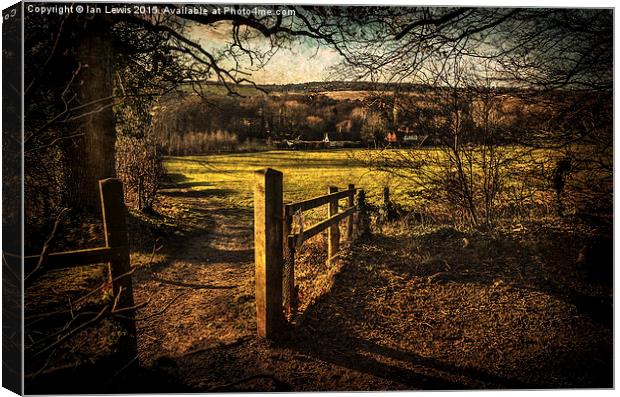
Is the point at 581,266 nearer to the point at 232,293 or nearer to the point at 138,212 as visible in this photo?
the point at 232,293

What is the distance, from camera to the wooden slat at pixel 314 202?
11.4 ft

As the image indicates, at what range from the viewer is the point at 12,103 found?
10.5 ft

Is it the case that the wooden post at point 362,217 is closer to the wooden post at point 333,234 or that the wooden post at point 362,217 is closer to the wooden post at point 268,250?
the wooden post at point 333,234

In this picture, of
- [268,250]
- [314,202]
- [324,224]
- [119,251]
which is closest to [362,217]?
[324,224]

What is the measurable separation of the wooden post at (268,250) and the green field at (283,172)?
28cm

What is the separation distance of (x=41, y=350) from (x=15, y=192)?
119cm

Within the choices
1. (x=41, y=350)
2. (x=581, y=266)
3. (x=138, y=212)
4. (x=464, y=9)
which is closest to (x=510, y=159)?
(x=581, y=266)

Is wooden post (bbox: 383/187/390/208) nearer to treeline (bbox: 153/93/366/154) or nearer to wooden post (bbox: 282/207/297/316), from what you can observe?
treeline (bbox: 153/93/366/154)

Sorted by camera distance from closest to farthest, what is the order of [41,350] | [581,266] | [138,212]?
[41,350], [138,212], [581,266]

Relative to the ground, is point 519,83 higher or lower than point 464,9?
lower

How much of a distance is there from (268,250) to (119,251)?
107cm

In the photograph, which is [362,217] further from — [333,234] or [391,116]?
[391,116]

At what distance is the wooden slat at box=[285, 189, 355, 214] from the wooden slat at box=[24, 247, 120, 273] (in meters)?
1.30

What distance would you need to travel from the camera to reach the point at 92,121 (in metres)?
Result: 3.27
